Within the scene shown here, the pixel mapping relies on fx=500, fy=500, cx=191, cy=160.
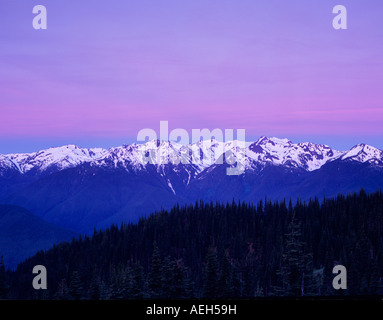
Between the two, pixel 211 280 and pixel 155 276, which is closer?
pixel 155 276

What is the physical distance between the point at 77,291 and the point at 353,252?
500ft

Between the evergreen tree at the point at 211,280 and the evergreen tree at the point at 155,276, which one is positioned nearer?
the evergreen tree at the point at 155,276

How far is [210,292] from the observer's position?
271ft

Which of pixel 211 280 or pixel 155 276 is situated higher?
pixel 155 276

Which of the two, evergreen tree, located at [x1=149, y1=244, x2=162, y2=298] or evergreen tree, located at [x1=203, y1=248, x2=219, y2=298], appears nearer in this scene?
evergreen tree, located at [x1=149, y1=244, x2=162, y2=298]

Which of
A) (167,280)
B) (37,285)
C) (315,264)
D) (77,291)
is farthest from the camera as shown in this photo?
(315,264)
